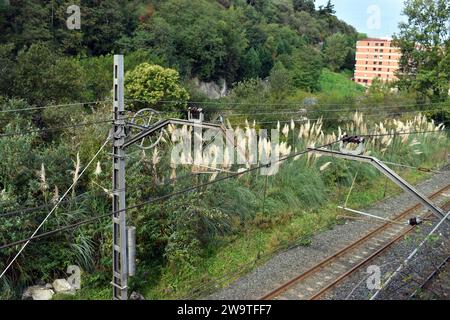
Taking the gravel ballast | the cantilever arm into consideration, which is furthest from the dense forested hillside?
the cantilever arm

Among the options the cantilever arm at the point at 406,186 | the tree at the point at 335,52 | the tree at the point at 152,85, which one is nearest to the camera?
the cantilever arm at the point at 406,186

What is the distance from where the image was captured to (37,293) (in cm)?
711

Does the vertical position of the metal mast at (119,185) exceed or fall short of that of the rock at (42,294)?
it exceeds it

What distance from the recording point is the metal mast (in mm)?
5816

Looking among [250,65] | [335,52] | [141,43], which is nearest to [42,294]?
[141,43]

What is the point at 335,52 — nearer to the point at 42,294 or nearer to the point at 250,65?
the point at 250,65

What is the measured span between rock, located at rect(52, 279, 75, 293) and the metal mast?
1093mm

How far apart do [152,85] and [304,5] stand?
50603mm

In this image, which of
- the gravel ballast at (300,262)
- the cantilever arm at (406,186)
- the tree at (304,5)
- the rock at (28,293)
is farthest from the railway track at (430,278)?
the tree at (304,5)

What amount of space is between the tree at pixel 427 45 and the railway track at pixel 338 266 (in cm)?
1363

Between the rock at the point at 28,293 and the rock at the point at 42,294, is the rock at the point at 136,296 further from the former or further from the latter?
the rock at the point at 28,293

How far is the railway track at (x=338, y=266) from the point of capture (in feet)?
24.2

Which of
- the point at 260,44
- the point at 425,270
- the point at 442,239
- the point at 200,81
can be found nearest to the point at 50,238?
the point at 425,270

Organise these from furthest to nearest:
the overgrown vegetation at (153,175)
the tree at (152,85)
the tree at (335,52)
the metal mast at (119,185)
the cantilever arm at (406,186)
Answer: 1. the tree at (335,52)
2. the tree at (152,85)
3. the overgrown vegetation at (153,175)
4. the cantilever arm at (406,186)
5. the metal mast at (119,185)
